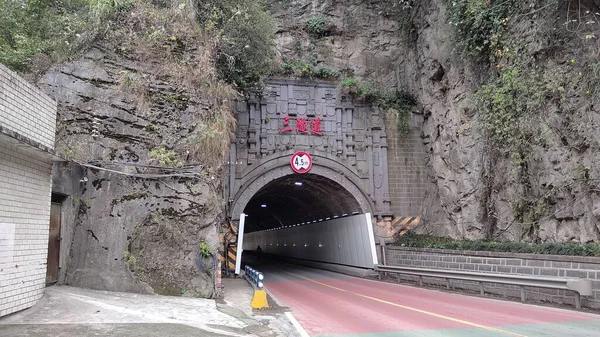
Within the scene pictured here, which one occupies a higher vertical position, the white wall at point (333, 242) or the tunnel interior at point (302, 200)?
the tunnel interior at point (302, 200)

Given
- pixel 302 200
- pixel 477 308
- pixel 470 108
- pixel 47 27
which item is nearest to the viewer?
pixel 477 308

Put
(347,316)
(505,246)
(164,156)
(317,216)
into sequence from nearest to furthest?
(347,316) → (164,156) → (505,246) → (317,216)

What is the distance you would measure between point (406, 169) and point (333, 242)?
7082mm

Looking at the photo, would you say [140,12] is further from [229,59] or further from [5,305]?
[5,305]

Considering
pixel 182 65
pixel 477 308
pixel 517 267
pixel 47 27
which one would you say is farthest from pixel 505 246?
pixel 47 27

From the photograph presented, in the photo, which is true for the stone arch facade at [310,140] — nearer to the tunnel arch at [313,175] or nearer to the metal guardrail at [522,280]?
the tunnel arch at [313,175]

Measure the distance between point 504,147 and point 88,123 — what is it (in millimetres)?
13204

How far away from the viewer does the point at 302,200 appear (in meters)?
30.2

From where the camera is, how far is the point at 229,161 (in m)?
21.2

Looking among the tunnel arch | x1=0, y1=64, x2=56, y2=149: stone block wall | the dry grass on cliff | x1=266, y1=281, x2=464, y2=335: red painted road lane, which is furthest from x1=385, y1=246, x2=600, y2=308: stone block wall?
x1=0, y1=64, x2=56, y2=149: stone block wall

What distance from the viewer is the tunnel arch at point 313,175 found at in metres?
21.4

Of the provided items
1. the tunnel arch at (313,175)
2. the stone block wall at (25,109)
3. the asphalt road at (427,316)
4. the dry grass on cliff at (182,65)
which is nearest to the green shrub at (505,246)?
the asphalt road at (427,316)

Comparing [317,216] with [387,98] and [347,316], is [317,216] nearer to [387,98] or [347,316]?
[387,98]

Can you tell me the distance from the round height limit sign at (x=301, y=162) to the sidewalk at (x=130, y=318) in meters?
11.6
